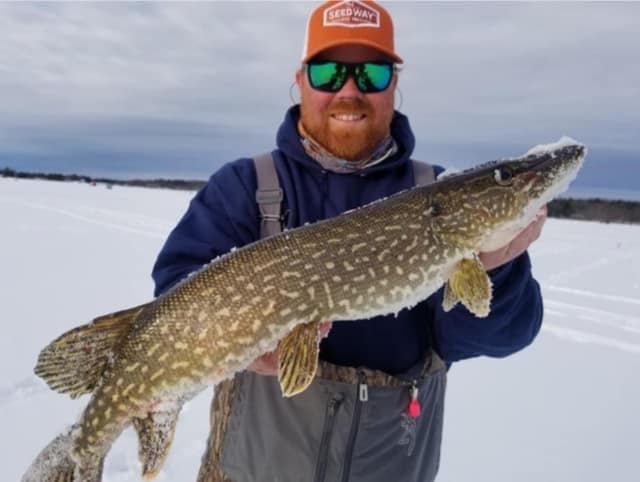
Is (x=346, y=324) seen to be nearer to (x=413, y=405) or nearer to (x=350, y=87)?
(x=413, y=405)

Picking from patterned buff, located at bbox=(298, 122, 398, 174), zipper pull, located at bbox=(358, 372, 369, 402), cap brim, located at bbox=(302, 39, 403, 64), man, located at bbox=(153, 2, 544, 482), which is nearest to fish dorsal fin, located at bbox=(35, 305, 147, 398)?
man, located at bbox=(153, 2, 544, 482)

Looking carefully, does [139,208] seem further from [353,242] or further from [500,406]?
[353,242]

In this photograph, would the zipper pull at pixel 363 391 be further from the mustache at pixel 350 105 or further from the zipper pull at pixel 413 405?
the mustache at pixel 350 105

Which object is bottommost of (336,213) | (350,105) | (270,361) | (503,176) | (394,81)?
(270,361)

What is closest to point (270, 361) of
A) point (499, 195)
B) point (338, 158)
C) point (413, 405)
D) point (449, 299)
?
point (413, 405)

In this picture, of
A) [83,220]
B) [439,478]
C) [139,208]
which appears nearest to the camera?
[439,478]

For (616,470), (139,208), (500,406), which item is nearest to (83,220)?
(139,208)

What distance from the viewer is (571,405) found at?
380 cm

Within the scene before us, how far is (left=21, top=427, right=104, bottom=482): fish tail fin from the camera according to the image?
1888 mm

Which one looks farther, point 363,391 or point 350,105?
point 350,105

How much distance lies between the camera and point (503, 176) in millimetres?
2168

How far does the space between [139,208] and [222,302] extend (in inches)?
683

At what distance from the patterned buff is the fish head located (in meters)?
0.34

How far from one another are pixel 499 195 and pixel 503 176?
8cm
